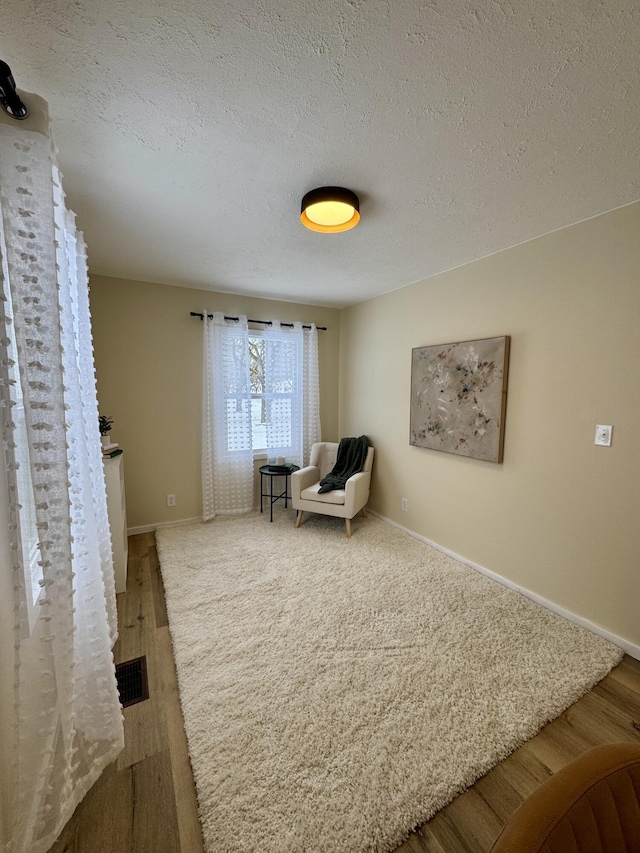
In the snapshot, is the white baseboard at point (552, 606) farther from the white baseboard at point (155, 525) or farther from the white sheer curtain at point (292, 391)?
the white baseboard at point (155, 525)

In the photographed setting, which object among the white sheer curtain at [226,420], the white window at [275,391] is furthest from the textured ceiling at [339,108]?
the white window at [275,391]

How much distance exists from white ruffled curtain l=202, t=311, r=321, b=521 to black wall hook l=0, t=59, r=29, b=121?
2516 millimetres

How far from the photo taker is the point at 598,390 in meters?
1.98

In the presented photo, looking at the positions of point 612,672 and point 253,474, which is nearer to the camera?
point 612,672

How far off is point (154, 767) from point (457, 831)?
1094 millimetres

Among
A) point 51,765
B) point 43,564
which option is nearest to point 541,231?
point 43,564

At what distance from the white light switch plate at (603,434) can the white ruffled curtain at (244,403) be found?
2686mm

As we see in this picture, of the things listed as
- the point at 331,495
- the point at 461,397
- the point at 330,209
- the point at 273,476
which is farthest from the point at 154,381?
the point at 461,397

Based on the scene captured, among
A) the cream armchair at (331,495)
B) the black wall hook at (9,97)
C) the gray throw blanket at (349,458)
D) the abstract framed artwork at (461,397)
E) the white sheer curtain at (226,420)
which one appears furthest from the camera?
the gray throw blanket at (349,458)

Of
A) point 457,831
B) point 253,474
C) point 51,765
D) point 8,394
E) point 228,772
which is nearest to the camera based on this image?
point 8,394

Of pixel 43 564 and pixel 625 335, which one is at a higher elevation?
pixel 625 335

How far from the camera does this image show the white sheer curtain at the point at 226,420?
3.52m

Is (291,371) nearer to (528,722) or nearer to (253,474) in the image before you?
(253,474)

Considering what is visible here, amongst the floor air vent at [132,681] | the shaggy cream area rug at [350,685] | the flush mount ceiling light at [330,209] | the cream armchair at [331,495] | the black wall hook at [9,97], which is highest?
the flush mount ceiling light at [330,209]
